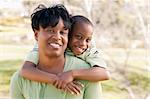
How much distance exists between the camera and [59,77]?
5.29 ft

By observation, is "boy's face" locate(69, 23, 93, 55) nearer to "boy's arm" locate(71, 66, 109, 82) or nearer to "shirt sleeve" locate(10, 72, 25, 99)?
"boy's arm" locate(71, 66, 109, 82)

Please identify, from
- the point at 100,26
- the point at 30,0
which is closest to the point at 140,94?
the point at 100,26

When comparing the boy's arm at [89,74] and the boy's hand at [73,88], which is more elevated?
the boy's arm at [89,74]

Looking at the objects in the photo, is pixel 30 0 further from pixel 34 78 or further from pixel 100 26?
pixel 34 78

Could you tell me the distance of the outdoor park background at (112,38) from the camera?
612cm

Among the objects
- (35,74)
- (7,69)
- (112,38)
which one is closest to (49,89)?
(35,74)

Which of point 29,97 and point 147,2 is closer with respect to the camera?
point 29,97

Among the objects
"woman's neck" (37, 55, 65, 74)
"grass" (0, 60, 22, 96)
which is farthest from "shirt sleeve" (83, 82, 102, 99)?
"grass" (0, 60, 22, 96)

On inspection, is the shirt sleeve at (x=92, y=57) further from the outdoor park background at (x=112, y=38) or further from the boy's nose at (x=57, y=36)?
the outdoor park background at (x=112, y=38)

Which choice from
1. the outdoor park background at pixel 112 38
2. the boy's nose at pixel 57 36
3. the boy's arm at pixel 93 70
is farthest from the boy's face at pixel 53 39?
the outdoor park background at pixel 112 38

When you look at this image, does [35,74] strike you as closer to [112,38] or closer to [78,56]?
[78,56]

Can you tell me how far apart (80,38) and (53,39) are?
0.47 ft

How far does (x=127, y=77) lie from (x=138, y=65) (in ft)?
0.92

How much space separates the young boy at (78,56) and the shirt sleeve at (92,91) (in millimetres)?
26
